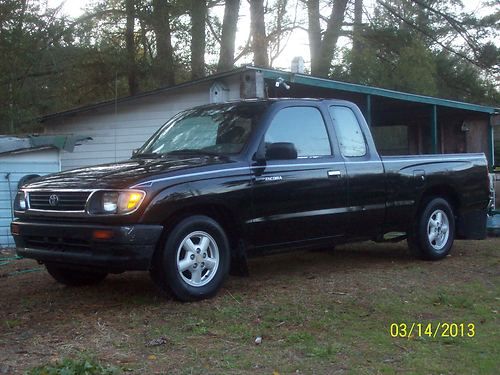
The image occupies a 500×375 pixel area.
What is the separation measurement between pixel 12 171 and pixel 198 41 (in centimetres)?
917

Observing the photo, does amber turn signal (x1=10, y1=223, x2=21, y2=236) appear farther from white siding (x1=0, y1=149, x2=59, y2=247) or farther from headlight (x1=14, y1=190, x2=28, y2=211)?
white siding (x1=0, y1=149, x2=59, y2=247)

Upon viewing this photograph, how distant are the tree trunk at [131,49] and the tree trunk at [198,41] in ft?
5.19

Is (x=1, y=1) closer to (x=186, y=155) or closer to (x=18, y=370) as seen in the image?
(x=186, y=155)

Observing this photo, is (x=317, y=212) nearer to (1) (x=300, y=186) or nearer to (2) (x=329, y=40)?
(1) (x=300, y=186)

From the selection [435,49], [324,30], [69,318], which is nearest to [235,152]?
[69,318]

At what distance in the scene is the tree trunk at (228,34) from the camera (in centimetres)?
1928

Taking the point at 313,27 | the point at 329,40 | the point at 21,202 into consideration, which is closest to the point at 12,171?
the point at 21,202

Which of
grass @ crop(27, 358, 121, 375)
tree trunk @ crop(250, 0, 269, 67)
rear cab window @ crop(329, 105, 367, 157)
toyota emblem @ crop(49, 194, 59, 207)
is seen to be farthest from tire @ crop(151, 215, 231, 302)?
tree trunk @ crop(250, 0, 269, 67)

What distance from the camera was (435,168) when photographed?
27.0 ft

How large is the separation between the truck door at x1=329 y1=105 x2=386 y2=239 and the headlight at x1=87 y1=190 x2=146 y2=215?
258 cm

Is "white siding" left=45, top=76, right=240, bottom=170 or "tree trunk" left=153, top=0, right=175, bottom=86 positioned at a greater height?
"tree trunk" left=153, top=0, right=175, bottom=86

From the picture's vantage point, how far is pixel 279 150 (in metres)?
6.32

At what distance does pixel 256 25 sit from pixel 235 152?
15212 mm

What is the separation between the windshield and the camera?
6551 mm
